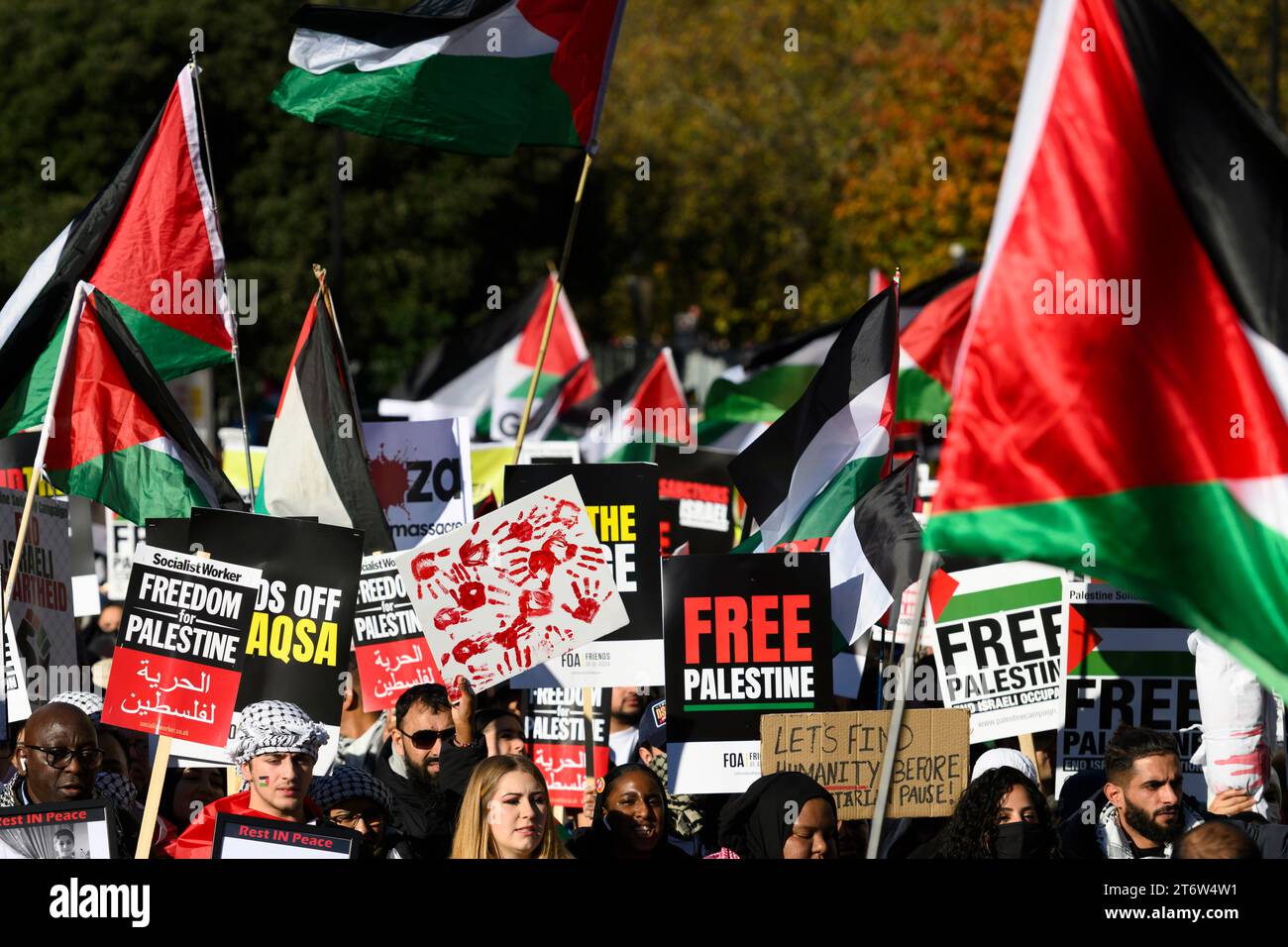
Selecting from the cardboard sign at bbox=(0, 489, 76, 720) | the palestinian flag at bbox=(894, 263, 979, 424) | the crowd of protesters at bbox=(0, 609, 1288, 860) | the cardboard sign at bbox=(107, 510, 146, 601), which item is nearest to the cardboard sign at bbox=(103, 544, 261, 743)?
the crowd of protesters at bbox=(0, 609, 1288, 860)

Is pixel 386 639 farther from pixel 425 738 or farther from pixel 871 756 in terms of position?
pixel 871 756

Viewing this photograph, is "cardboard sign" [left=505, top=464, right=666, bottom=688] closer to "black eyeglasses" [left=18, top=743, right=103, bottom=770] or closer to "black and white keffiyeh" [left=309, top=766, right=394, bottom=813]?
"black and white keffiyeh" [left=309, top=766, right=394, bottom=813]

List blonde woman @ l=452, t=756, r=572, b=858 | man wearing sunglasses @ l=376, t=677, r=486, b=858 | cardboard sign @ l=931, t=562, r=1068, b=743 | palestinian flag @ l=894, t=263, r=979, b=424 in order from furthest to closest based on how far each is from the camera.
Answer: palestinian flag @ l=894, t=263, r=979, b=424
cardboard sign @ l=931, t=562, r=1068, b=743
man wearing sunglasses @ l=376, t=677, r=486, b=858
blonde woman @ l=452, t=756, r=572, b=858

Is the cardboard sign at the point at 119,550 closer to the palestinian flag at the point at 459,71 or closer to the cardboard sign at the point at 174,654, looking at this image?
the palestinian flag at the point at 459,71

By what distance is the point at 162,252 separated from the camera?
9.38 metres

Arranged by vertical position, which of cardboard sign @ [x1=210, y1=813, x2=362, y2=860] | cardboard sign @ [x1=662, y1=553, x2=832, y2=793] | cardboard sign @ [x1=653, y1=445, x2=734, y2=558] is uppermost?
cardboard sign @ [x1=653, y1=445, x2=734, y2=558]

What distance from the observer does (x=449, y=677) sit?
7594 millimetres

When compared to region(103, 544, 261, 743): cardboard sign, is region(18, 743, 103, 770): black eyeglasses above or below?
below

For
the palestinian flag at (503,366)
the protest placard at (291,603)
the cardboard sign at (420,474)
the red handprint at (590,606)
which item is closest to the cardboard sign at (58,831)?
the protest placard at (291,603)

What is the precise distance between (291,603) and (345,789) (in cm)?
71

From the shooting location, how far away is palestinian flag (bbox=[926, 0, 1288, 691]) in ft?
15.6

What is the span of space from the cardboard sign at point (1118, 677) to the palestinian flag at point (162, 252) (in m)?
4.27

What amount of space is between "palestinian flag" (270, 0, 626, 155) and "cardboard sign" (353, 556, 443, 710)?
2.18m

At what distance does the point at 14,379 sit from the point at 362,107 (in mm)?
2045
